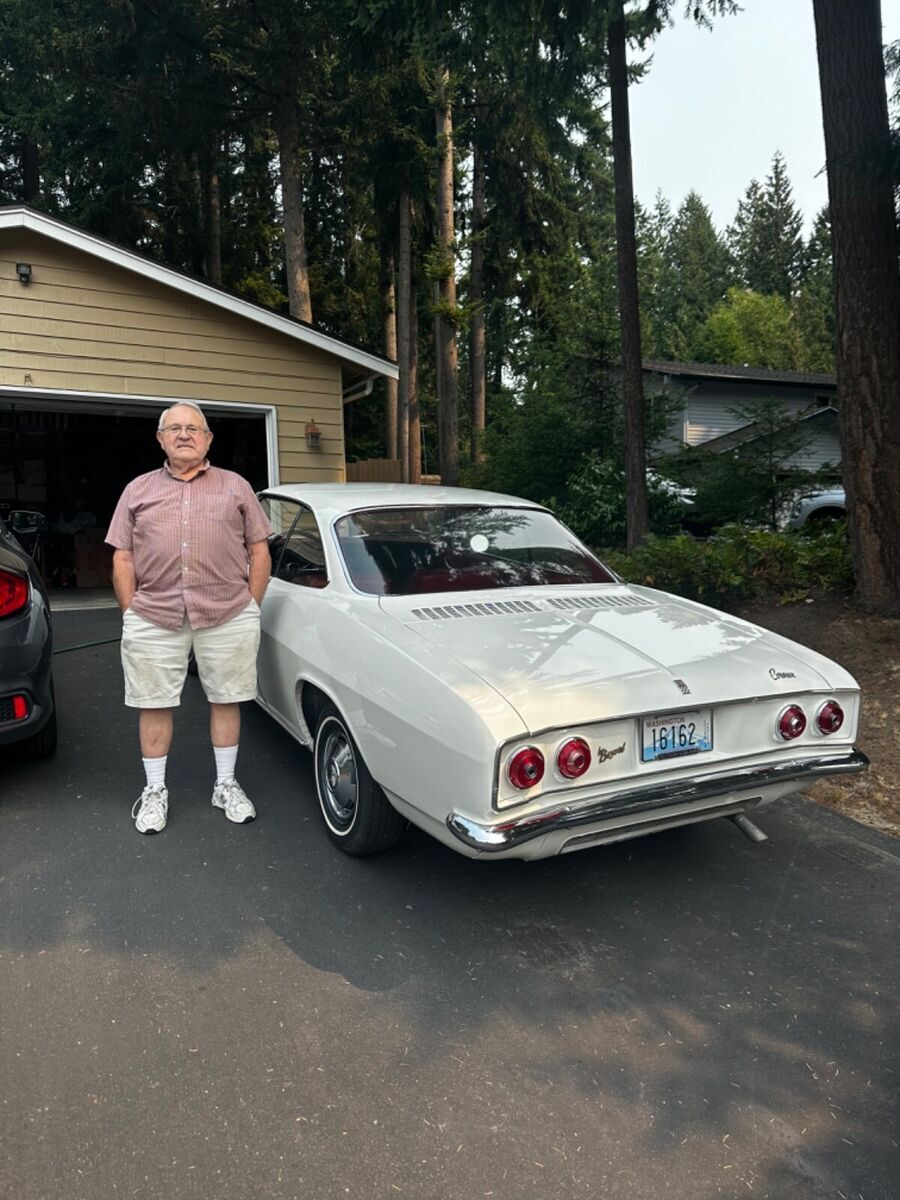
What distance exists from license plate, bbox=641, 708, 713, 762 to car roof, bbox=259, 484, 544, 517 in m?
1.81

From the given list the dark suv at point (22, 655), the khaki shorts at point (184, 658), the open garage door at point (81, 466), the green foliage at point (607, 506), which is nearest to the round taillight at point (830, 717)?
the khaki shorts at point (184, 658)

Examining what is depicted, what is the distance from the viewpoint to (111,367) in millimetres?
9328

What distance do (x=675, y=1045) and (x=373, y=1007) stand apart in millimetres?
885

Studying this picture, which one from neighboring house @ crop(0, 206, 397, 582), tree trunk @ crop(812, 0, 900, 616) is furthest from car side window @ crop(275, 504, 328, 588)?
neighboring house @ crop(0, 206, 397, 582)

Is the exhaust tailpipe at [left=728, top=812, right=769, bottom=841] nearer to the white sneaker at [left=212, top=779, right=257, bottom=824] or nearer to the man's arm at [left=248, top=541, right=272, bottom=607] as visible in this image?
the white sneaker at [left=212, top=779, right=257, bottom=824]

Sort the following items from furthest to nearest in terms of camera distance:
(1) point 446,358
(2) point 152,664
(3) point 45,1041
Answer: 1. (1) point 446,358
2. (2) point 152,664
3. (3) point 45,1041

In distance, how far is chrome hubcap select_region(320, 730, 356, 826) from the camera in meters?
3.43

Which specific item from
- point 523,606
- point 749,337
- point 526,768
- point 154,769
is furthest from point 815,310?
point 526,768

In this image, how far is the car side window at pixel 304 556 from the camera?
156 inches

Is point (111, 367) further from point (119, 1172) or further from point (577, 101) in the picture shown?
point (119, 1172)

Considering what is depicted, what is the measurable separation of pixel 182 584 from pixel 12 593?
953 mm

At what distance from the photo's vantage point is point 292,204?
1577 centimetres

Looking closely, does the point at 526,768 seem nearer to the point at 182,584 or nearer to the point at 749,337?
the point at 182,584

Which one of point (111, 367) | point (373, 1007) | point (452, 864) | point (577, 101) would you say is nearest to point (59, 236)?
point (111, 367)
